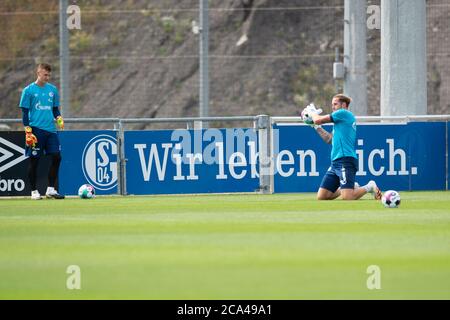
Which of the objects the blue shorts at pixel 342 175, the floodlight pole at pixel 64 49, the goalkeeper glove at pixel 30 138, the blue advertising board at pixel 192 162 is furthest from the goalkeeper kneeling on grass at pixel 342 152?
the floodlight pole at pixel 64 49

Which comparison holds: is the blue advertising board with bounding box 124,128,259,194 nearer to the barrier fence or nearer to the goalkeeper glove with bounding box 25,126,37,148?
the barrier fence

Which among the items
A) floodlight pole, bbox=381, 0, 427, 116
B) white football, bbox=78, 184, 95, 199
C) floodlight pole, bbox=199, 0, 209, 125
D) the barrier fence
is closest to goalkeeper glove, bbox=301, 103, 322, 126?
the barrier fence

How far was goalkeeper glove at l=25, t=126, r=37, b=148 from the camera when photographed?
68.0 ft

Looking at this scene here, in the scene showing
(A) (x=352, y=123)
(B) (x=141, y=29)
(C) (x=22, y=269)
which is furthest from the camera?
(B) (x=141, y=29)

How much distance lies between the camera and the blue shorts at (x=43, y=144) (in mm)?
20906

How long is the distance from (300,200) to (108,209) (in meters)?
3.59

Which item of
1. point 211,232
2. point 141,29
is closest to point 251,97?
point 141,29

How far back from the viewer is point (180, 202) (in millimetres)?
19453

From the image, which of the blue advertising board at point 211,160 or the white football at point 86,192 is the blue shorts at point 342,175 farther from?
the white football at point 86,192

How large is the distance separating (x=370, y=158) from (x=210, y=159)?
9.46ft

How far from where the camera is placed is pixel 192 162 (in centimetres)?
2256

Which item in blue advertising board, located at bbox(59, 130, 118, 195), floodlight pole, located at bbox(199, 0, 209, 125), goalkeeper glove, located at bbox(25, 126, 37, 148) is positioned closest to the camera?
goalkeeper glove, located at bbox(25, 126, 37, 148)

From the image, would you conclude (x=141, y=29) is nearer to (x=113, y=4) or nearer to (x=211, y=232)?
(x=113, y=4)

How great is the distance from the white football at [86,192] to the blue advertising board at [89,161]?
1.08 m
